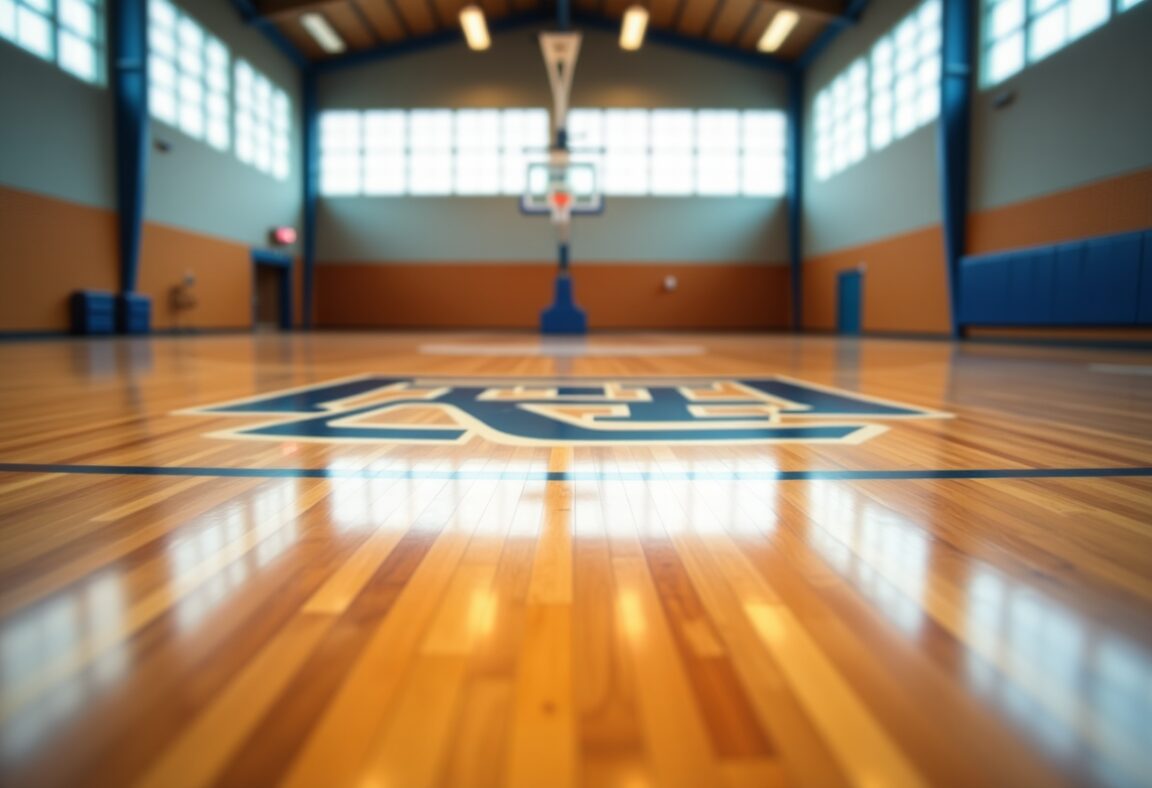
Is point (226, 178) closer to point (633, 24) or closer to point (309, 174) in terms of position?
point (309, 174)

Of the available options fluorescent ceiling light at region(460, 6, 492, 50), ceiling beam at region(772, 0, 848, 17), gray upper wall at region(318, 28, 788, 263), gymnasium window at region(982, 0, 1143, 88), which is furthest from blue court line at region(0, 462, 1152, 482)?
gray upper wall at region(318, 28, 788, 263)

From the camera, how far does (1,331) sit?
34.0 feet

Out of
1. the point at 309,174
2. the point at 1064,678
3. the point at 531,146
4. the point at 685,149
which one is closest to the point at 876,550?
the point at 1064,678

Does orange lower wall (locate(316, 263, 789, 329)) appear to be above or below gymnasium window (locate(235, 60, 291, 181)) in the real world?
below

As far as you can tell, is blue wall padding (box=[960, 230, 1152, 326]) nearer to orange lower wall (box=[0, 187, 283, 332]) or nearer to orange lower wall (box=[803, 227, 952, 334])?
orange lower wall (box=[803, 227, 952, 334])

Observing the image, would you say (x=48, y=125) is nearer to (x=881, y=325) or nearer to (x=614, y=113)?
(x=614, y=113)

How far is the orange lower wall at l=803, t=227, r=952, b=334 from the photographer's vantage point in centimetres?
1298

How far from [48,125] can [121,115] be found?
1.44 metres

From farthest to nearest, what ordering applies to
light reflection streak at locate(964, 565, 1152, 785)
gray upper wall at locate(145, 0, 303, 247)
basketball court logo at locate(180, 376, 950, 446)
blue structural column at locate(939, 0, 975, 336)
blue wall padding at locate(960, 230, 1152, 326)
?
1. gray upper wall at locate(145, 0, 303, 247)
2. blue structural column at locate(939, 0, 975, 336)
3. blue wall padding at locate(960, 230, 1152, 326)
4. basketball court logo at locate(180, 376, 950, 446)
5. light reflection streak at locate(964, 565, 1152, 785)

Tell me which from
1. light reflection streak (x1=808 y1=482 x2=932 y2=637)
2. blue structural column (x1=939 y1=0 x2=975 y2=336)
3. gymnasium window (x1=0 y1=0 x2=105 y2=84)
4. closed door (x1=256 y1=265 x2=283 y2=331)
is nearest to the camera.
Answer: light reflection streak (x1=808 y1=482 x2=932 y2=637)

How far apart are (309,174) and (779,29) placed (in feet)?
37.4

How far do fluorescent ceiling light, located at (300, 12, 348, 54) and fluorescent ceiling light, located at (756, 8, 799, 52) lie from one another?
9.57 meters

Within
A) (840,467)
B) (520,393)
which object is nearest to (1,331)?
(520,393)

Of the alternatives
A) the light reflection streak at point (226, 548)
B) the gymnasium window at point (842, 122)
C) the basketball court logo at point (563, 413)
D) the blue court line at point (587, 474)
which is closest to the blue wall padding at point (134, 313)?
the basketball court logo at point (563, 413)
